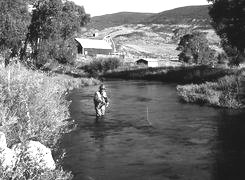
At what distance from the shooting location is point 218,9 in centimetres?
4881

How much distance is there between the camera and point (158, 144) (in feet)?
72.6

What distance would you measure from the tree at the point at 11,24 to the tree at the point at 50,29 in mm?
9049

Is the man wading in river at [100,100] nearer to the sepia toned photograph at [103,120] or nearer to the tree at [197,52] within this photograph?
the sepia toned photograph at [103,120]

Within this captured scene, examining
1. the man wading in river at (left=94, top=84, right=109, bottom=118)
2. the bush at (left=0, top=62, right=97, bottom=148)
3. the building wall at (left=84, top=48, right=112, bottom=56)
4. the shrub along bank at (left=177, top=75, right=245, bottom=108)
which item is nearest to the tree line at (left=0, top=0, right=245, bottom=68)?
the man wading in river at (left=94, top=84, right=109, bottom=118)

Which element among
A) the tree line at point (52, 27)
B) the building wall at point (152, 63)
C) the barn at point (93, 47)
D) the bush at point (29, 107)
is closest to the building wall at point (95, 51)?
the barn at point (93, 47)

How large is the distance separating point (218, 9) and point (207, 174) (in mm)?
34567

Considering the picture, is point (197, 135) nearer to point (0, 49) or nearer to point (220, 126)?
point (220, 126)

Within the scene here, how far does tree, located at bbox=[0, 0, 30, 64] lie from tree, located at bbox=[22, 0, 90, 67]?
9049 millimetres

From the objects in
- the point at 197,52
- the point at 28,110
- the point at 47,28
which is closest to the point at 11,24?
the point at 47,28

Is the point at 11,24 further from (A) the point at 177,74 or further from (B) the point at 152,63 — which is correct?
(B) the point at 152,63

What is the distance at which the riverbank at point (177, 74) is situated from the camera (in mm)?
57562

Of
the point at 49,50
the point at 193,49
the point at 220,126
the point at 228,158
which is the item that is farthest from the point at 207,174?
the point at 193,49

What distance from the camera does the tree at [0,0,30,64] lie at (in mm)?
45531

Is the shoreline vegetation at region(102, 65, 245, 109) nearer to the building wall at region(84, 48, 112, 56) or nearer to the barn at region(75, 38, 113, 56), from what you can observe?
the building wall at region(84, 48, 112, 56)
